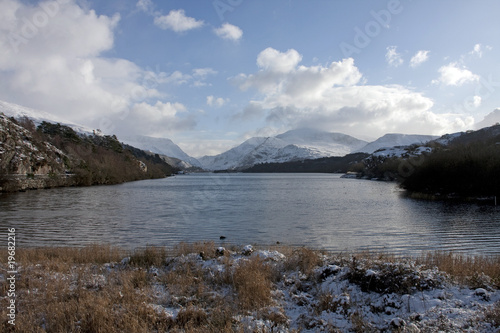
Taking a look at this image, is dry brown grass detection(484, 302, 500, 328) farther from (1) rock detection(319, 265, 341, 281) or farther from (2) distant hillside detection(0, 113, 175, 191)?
(2) distant hillside detection(0, 113, 175, 191)

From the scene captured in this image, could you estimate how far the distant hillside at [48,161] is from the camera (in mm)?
71250

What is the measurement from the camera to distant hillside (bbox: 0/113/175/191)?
7125cm

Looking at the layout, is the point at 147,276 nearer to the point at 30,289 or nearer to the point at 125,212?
the point at 30,289

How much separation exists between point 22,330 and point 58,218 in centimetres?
3109

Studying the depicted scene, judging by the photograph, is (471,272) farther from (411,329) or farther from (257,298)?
(257,298)

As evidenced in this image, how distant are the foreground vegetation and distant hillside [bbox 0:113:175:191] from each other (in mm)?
70669

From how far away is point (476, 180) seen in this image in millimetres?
51188

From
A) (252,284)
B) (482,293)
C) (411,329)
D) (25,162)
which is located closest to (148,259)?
(252,284)

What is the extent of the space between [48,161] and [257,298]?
9485 cm

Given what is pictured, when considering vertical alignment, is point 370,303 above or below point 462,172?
below

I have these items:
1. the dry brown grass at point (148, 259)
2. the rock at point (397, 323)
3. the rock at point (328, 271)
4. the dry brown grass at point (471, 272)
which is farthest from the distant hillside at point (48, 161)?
the rock at point (397, 323)

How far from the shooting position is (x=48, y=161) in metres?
85.8

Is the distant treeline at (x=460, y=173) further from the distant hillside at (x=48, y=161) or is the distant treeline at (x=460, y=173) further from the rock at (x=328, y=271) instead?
the distant hillside at (x=48, y=161)

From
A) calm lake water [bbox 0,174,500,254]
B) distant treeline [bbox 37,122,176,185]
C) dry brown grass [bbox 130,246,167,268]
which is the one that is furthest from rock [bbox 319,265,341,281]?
distant treeline [bbox 37,122,176,185]
